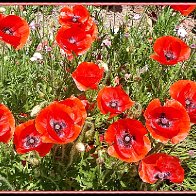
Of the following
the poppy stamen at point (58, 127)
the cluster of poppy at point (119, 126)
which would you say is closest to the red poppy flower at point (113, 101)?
the cluster of poppy at point (119, 126)

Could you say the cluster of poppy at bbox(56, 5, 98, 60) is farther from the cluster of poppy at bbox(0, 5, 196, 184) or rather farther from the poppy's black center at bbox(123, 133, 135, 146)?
the poppy's black center at bbox(123, 133, 135, 146)

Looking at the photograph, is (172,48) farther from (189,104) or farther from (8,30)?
(8,30)

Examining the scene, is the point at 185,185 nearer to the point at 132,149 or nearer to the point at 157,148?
the point at 157,148

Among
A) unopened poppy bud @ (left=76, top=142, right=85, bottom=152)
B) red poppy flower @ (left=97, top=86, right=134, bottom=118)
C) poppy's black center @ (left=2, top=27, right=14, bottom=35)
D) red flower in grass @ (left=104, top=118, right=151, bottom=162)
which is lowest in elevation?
unopened poppy bud @ (left=76, top=142, right=85, bottom=152)

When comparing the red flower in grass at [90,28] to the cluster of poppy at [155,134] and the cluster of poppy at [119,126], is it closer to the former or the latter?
the cluster of poppy at [119,126]

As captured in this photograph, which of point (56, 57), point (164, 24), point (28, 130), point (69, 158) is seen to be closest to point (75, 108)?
point (28, 130)

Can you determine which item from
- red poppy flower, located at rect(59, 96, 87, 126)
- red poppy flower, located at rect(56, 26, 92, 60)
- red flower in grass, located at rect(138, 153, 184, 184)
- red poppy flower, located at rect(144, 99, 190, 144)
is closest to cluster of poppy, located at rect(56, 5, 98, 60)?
red poppy flower, located at rect(56, 26, 92, 60)
